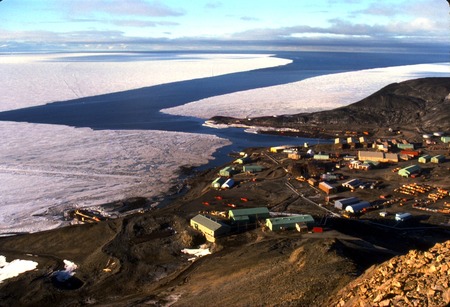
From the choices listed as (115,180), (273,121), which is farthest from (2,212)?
(273,121)

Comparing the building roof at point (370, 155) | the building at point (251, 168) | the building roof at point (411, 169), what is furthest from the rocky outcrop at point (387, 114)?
the building at point (251, 168)

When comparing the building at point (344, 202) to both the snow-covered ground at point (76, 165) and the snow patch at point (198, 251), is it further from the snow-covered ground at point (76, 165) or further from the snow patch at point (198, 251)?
the snow-covered ground at point (76, 165)

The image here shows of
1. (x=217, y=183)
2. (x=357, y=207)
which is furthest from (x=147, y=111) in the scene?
(x=357, y=207)

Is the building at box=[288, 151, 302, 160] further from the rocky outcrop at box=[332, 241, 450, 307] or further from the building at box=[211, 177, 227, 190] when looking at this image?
the rocky outcrop at box=[332, 241, 450, 307]

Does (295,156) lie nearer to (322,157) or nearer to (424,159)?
(322,157)

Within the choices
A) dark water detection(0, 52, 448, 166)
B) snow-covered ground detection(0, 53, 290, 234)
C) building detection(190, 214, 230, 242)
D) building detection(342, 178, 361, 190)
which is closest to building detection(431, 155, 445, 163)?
building detection(342, 178, 361, 190)

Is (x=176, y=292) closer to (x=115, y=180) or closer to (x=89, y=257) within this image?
(x=89, y=257)

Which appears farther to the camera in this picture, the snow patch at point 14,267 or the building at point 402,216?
the building at point 402,216
